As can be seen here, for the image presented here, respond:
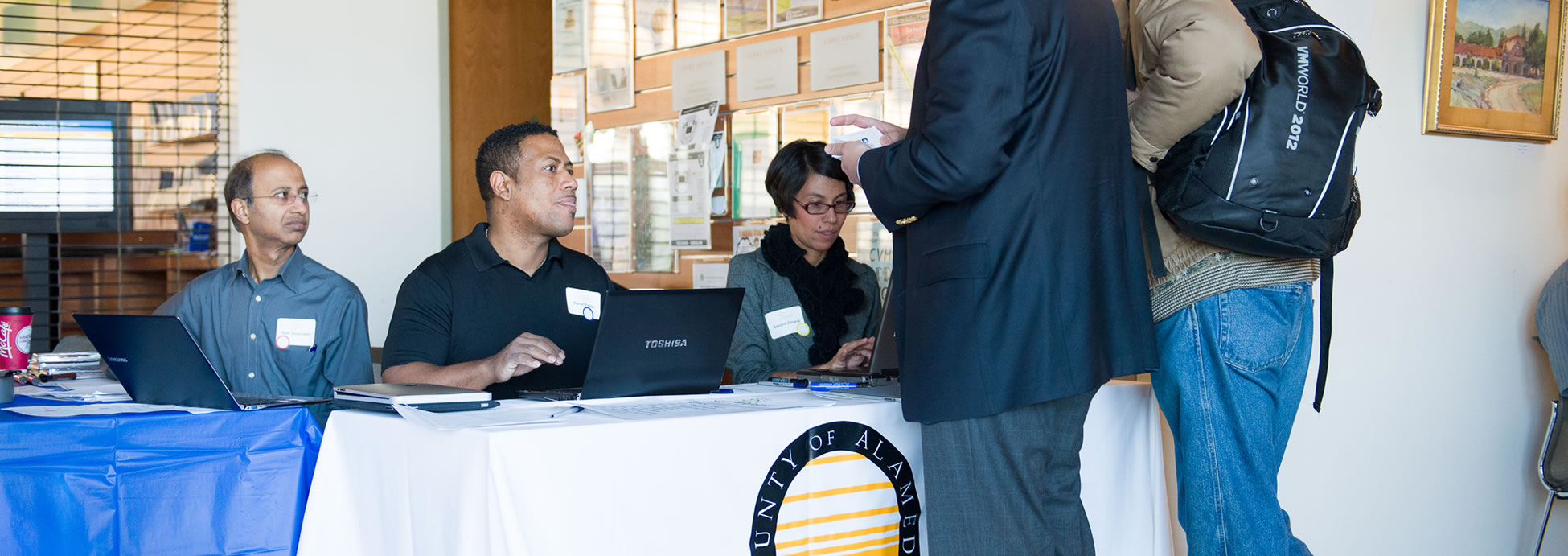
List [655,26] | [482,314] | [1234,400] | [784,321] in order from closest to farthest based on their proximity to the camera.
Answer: [1234,400]
[482,314]
[784,321]
[655,26]

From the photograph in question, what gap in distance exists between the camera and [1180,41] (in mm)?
1897

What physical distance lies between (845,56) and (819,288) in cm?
99

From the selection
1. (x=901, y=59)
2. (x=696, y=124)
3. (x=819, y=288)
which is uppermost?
(x=901, y=59)

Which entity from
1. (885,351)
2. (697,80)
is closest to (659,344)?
(885,351)

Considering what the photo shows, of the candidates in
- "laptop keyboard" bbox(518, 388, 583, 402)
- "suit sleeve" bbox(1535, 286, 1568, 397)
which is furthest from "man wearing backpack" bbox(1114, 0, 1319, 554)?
"suit sleeve" bbox(1535, 286, 1568, 397)

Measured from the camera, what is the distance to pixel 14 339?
204 cm

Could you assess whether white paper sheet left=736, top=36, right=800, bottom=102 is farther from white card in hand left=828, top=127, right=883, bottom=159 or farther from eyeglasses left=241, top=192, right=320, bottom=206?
white card in hand left=828, top=127, right=883, bottom=159

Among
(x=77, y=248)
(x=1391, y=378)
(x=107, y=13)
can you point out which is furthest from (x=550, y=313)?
(x=107, y=13)

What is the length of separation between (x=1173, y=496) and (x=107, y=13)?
16.8 feet

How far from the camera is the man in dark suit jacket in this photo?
1.71m

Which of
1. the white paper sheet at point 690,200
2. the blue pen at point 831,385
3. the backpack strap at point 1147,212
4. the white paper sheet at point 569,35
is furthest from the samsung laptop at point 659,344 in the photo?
the white paper sheet at point 569,35

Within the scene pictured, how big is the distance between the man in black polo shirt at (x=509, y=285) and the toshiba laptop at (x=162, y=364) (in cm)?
48

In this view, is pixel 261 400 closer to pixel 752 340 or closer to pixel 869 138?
pixel 869 138

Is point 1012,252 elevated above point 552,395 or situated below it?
above
